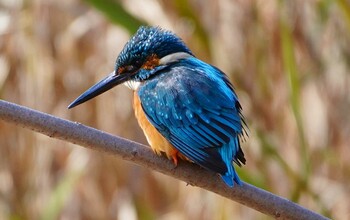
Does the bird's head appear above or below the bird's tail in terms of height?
below

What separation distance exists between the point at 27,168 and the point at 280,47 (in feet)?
3.56

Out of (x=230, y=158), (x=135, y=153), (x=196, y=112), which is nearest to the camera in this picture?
(x=135, y=153)

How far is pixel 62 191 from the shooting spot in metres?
2.88

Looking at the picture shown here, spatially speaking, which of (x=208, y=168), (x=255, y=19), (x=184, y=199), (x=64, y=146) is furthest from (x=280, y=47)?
(x=208, y=168)

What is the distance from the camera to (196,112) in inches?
81.4

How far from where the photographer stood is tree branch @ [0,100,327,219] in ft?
5.51

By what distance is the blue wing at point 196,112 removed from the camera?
197 centimetres

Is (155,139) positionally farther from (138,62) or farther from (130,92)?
(130,92)

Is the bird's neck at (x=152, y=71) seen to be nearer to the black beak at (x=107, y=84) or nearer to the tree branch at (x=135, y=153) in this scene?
the black beak at (x=107, y=84)

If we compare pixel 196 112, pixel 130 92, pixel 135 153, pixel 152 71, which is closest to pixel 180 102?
pixel 196 112

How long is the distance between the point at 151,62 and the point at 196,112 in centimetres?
27

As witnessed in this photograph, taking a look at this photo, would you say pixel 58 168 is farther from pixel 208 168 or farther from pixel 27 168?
pixel 208 168

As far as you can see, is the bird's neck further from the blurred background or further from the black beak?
the blurred background

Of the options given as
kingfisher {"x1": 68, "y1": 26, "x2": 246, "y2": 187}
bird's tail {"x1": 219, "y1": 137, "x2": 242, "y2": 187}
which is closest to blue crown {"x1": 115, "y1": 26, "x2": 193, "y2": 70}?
kingfisher {"x1": 68, "y1": 26, "x2": 246, "y2": 187}
